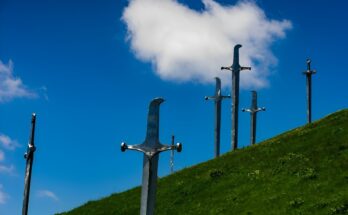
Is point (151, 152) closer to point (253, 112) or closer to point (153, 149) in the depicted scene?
point (153, 149)

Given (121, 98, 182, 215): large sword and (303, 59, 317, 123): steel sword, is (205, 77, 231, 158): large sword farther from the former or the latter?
(121, 98, 182, 215): large sword

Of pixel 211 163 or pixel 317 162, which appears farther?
pixel 211 163

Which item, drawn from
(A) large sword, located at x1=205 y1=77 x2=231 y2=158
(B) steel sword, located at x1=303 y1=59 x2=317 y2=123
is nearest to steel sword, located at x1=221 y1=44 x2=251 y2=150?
(A) large sword, located at x1=205 y1=77 x2=231 y2=158

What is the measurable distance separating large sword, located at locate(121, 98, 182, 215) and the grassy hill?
47.2 feet

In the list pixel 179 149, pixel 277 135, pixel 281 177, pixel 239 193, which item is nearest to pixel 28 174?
pixel 239 193

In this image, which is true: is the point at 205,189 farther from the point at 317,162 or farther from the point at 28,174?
the point at 28,174

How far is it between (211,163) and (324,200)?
15.1 m

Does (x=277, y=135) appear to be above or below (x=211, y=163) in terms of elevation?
above

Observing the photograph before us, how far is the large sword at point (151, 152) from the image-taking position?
14633 millimetres

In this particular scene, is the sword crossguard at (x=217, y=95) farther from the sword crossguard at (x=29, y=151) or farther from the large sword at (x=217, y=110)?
the sword crossguard at (x=29, y=151)

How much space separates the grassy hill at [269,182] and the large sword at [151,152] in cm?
1438

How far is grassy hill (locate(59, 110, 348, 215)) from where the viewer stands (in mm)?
29688

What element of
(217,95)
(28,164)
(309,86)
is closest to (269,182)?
(28,164)

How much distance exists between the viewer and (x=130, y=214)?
36344 mm
